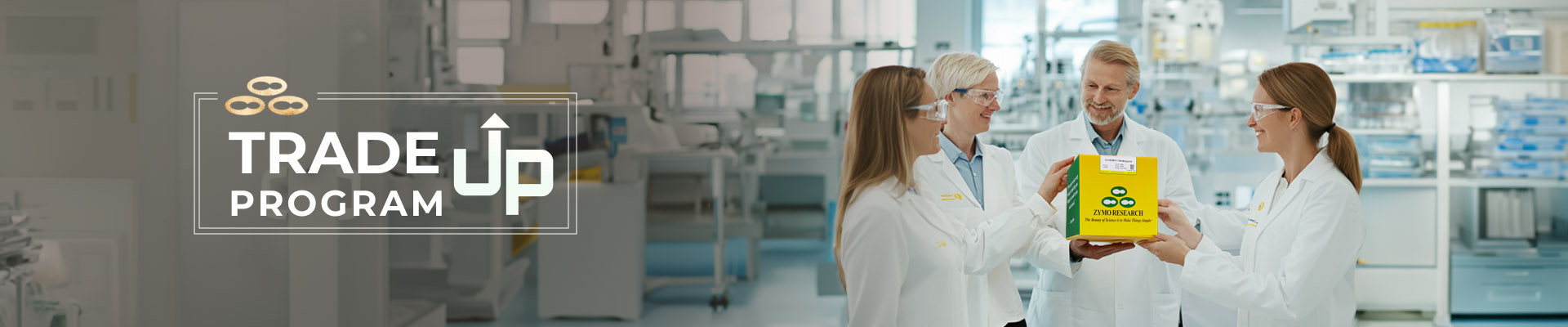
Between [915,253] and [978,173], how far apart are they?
477 millimetres

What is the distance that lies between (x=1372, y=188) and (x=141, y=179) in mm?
6304

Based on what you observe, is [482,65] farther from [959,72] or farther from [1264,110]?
[1264,110]

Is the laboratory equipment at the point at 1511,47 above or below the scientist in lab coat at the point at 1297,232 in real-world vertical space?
above

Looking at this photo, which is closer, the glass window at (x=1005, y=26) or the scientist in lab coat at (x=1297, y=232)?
the scientist in lab coat at (x=1297, y=232)

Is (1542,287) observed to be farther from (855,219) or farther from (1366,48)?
(855,219)

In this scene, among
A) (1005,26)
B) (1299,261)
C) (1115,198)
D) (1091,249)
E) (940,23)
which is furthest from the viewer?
(1005,26)

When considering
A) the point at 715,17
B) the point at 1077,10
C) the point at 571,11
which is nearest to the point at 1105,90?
the point at 715,17

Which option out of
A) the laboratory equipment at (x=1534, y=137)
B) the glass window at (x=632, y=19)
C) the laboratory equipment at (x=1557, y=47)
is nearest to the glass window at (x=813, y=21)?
the glass window at (x=632, y=19)

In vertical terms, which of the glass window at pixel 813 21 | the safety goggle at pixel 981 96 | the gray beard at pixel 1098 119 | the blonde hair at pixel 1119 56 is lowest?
the gray beard at pixel 1098 119

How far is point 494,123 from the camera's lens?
4574 millimetres

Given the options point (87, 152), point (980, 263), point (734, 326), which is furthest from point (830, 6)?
point (87, 152)

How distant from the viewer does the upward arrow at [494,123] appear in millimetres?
4551

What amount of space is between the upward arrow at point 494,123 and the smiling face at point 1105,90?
3.22m

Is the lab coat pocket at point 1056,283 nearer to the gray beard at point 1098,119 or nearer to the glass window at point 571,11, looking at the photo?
the gray beard at point 1098,119
